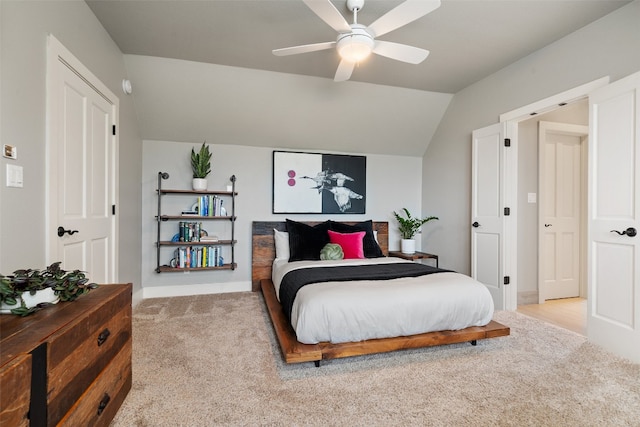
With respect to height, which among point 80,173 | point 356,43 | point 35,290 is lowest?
point 35,290

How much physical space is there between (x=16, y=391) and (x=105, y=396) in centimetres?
67

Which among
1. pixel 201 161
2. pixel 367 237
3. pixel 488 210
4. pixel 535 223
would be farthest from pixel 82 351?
pixel 535 223

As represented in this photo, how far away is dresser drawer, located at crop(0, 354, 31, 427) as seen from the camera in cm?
81

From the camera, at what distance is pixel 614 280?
2307mm

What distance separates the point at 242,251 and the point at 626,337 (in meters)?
3.91

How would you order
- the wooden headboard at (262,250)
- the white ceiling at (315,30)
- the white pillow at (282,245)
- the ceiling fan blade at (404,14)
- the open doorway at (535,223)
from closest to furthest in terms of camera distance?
1. the ceiling fan blade at (404,14)
2. the white ceiling at (315,30)
3. the open doorway at (535,223)
4. the white pillow at (282,245)
5. the wooden headboard at (262,250)

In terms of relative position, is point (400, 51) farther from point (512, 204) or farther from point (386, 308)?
point (512, 204)

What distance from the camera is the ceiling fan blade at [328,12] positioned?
1.74 m

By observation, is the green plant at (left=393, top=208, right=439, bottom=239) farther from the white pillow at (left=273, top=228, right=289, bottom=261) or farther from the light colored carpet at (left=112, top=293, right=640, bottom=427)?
the light colored carpet at (left=112, top=293, right=640, bottom=427)

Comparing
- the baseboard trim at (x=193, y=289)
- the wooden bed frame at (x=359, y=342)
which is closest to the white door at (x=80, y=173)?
the baseboard trim at (x=193, y=289)

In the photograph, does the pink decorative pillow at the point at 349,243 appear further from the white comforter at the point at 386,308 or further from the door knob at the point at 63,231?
the door knob at the point at 63,231

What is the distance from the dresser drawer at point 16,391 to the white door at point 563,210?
458cm

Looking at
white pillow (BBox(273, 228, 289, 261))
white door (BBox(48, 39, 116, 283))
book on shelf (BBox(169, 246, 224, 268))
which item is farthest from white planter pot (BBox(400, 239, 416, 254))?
white door (BBox(48, 39, 116, 283))

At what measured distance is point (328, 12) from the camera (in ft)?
5.98
